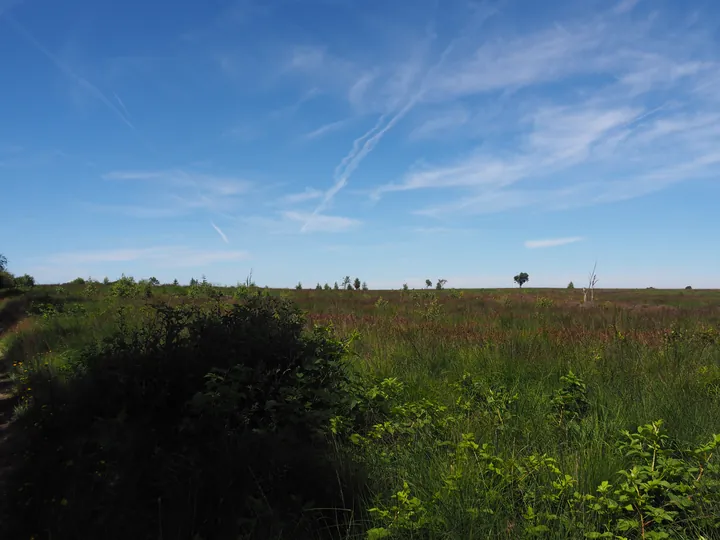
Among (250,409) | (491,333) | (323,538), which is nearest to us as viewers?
(323,538)

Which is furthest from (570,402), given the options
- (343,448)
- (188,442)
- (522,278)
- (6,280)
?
(522,278)

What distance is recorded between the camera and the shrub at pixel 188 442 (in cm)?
298

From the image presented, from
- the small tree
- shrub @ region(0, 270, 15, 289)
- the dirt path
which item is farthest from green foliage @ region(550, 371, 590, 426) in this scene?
the small tree

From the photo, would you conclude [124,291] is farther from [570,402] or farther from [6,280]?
[6,280]

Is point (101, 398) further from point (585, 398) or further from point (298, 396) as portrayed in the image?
point (585, 398)

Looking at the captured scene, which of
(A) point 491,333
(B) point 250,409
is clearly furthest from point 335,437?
(A) point 491,333

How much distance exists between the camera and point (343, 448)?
3.73 metres

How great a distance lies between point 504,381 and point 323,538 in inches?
137

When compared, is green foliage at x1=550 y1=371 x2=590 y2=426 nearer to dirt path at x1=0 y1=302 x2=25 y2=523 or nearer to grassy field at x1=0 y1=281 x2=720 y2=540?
grassy field at x1=0 y1=281 x2=720 y2=540

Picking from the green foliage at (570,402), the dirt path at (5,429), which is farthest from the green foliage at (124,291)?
the green foliage at (570,402)

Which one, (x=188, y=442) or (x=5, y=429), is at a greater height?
(x=188, y=442)

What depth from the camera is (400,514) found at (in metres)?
2.56

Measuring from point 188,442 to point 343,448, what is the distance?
1.26 m

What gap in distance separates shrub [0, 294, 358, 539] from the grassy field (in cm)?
1
